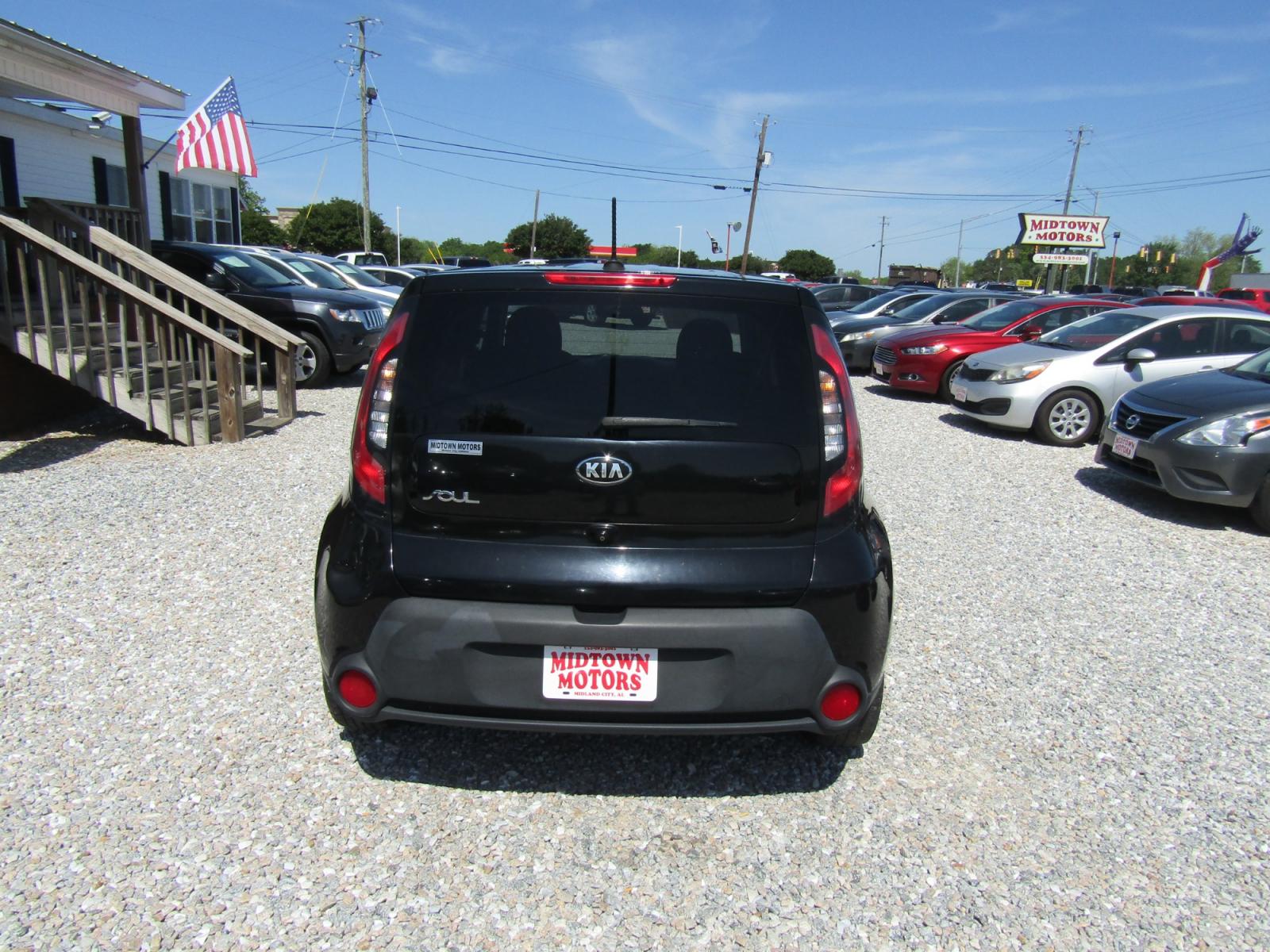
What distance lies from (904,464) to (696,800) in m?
5.89

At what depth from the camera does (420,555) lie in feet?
8.46

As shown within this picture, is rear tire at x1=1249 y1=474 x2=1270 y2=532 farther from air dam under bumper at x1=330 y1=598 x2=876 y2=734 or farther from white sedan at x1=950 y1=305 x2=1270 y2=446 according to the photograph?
air dam under bumper at x1=330 y1=598 x2=876 y2=734

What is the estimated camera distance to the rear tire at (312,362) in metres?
11.6

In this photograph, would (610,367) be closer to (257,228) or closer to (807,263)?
(257,228)

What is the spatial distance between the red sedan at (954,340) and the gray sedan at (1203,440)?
465 centimetres

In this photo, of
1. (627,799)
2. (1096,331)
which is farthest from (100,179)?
(627,799)

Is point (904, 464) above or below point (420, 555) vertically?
below

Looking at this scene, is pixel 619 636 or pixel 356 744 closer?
pixel 619 636

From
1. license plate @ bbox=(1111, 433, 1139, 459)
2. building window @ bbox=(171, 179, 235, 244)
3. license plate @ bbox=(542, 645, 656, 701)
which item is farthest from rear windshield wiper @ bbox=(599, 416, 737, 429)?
building window @ bbox=(171, 179, 235, 244)

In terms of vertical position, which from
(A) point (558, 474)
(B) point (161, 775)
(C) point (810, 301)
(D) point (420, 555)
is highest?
(C) point (810, 301)

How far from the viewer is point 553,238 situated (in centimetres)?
8381

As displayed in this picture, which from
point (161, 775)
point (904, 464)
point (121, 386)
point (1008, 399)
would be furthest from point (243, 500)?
point (1008, 399)

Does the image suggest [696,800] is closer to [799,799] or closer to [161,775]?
[799,799]

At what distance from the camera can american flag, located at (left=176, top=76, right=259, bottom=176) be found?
53.2ft
